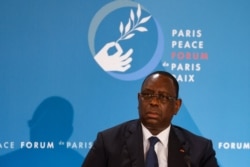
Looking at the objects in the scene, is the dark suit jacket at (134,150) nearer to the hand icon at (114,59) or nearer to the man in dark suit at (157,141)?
the man in dark suit at (157,141)

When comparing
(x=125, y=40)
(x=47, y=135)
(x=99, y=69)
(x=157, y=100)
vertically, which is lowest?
(x=47, y=135)

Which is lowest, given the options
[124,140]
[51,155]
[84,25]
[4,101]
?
[51,155]

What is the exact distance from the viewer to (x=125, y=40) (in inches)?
120

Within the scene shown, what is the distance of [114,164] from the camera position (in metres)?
1.68

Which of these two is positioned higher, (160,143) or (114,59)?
(114,59)

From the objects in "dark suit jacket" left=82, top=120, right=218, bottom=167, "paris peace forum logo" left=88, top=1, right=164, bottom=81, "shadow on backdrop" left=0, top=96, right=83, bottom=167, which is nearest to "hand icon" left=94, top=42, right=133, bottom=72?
"paris peace forum logo" left=88, top=1, right=164, bottom=81

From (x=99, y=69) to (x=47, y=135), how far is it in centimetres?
61

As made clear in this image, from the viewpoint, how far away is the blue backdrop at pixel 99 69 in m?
3.01

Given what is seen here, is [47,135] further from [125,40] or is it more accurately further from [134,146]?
[134,146]

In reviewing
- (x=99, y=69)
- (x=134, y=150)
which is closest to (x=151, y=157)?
(x=134, y=150)

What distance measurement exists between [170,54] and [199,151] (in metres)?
1.36

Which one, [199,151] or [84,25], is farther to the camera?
[84,25]

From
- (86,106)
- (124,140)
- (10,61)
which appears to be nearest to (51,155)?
(86,106)

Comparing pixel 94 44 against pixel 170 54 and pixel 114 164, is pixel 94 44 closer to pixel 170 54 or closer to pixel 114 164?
pixel 170 54
